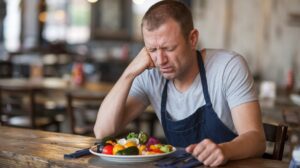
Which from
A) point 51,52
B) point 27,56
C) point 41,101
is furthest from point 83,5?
point 41,101

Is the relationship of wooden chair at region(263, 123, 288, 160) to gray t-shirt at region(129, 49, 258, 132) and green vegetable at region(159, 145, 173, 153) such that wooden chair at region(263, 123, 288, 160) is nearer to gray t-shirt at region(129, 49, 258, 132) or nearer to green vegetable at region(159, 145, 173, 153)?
gray t-shirt at region(129, 49, 258, 132)

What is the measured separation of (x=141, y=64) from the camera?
7.68 ft

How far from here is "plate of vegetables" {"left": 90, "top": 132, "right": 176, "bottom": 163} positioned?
6.15 feet

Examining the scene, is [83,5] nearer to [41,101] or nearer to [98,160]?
[41,101]

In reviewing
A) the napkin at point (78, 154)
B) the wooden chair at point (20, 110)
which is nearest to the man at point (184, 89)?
the napkin at point (78, 154)

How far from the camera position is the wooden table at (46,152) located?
189cm

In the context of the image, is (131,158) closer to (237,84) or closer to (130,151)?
(130,151)

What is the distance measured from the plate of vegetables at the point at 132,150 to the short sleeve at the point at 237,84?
361 millimetres

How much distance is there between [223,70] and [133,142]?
1.75 ft

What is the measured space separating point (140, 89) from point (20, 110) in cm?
263

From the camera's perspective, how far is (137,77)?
2506mm

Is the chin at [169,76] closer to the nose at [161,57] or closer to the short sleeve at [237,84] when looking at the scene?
the nose at [161,57]

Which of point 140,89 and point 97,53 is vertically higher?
point 140,89

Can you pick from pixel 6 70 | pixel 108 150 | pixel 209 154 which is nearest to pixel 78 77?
pixel 6 70
